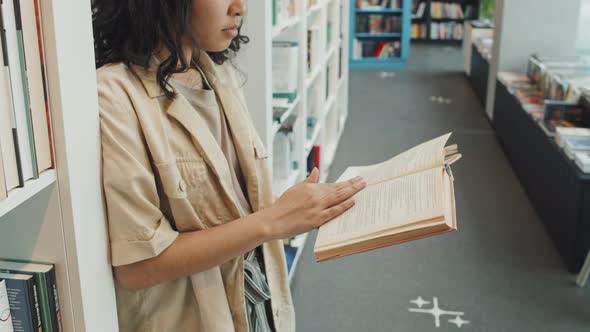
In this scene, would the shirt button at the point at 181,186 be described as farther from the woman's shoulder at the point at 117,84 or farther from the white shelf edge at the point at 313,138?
the white shelf edge at the point at 313,138

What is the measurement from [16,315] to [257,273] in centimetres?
57

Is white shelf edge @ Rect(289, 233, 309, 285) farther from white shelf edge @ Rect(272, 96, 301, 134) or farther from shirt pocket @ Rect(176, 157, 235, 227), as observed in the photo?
shirt pocket @ Rect(176, 157, 235, 227)

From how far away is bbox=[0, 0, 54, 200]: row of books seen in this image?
2.40 feet

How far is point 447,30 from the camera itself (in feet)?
37.2

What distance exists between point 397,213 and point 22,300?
619 mm

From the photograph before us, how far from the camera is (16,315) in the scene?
908 mm

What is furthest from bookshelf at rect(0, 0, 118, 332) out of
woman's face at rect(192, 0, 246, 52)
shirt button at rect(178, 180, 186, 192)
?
woman's face at rect(192, 0, 246, 52)

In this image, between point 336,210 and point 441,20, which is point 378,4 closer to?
point 441,20

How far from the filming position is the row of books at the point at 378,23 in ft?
31.3

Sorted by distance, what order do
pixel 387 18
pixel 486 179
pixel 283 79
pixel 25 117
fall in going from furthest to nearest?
pixel 387 18 < pixel 486 179 < pixel 283 79 < pixel 25 117

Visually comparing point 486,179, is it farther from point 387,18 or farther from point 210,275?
point 387,18

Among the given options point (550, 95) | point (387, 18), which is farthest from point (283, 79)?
point (387, 18)

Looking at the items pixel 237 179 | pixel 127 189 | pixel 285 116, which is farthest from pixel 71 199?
pixel 285 116

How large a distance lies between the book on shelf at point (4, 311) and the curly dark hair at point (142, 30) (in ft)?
1.40
